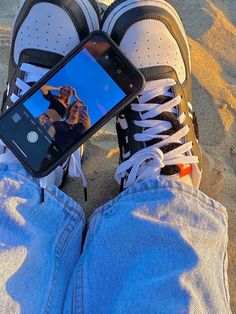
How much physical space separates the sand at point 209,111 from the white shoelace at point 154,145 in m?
0.11

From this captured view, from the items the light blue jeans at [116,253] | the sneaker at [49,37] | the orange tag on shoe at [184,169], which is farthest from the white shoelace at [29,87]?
the orange tag on shoe at [184,169]

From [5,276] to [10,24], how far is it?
0.86 metres

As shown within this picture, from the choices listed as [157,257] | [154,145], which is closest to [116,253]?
[157,257]

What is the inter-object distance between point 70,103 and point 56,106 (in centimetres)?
3

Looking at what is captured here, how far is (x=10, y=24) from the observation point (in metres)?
1.53

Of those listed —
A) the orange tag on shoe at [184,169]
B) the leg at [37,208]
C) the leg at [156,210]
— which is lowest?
the orange tag on shoe at [184,169]

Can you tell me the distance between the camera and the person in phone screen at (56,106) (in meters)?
1.15

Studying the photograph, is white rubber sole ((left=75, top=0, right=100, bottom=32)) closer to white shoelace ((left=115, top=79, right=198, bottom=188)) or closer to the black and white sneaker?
the black and white sneaker

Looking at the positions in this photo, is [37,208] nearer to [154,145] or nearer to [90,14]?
[154,145]

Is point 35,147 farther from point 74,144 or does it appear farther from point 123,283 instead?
point 123,283

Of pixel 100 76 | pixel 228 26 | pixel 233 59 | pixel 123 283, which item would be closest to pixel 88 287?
pixel 123 283

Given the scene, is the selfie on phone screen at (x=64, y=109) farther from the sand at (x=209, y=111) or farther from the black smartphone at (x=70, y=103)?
the sand at (x=209, y=111)

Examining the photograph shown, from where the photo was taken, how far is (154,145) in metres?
1.20

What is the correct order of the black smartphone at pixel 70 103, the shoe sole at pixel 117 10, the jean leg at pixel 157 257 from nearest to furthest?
the jean leg at pixel 157 257 < the black smartphone at pixel 70 103 < the shoe sole at pixel 117 10
